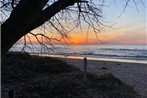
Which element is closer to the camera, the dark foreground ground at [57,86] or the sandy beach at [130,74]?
the dark foreground ground at [57,86]

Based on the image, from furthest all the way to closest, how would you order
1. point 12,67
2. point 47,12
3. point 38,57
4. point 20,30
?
point 38,57, point 12,67, point 47,12, point 20,30

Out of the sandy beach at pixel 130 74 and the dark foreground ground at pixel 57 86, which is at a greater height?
the dark foreground ground at pixel 57 86

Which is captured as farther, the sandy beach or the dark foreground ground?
the sandy beach

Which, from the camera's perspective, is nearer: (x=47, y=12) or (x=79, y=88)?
(x=47, y=12)

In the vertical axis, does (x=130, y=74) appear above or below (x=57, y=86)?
below

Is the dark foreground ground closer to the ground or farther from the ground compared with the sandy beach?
farther from the ground

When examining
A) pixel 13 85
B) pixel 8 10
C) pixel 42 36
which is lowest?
pixel 13 85

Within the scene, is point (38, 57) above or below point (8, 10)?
below

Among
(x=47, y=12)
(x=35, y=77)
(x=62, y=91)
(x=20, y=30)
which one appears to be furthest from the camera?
(x=35, y=77)

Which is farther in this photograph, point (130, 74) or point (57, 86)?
point (130, 74)

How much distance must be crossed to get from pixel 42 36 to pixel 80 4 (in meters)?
0.97

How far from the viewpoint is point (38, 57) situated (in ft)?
64.7

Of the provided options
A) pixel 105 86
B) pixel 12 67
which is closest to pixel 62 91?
pixel 105 86

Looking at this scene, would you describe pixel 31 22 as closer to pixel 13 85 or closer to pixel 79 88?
pixel 79 88
